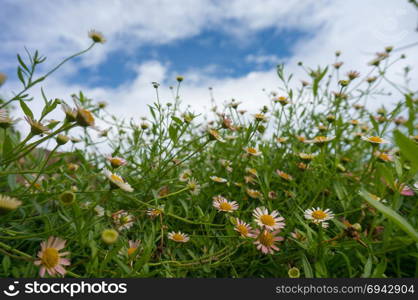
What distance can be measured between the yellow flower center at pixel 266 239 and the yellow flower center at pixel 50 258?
487 millimetres

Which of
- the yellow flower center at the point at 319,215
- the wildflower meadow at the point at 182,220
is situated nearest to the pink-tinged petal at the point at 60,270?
the wildflower meadow at the point at 182,220

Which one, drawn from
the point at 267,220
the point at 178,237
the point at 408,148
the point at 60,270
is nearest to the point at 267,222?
the point at 267,220

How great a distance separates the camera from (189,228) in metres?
1.03

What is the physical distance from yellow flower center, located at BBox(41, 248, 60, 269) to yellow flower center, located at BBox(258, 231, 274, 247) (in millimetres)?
487

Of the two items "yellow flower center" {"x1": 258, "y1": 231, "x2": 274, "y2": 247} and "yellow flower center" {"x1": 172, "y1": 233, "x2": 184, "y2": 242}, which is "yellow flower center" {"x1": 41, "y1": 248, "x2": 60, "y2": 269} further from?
"yellow flower center" {"x1": 258, "y1": 231, "x2": 274, "y2": 247}

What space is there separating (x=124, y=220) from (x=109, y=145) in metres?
0.78

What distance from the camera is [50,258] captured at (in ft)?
1.99

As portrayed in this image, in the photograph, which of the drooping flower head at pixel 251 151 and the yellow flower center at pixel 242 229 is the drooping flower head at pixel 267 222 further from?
the drooping flower head at pixel 251 151

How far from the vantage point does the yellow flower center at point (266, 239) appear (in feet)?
2.72

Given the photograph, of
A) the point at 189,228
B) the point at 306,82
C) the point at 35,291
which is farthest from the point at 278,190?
the point at 35,291

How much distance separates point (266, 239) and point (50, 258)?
519mm

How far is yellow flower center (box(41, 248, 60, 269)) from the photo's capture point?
601 mm

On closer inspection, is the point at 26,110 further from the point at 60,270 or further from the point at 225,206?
the point at 225,206

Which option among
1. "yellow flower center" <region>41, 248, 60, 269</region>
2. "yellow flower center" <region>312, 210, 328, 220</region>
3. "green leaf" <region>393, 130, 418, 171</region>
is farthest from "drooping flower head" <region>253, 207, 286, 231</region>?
"yellow flower center" <region>41, 248, 60, 269</region>
